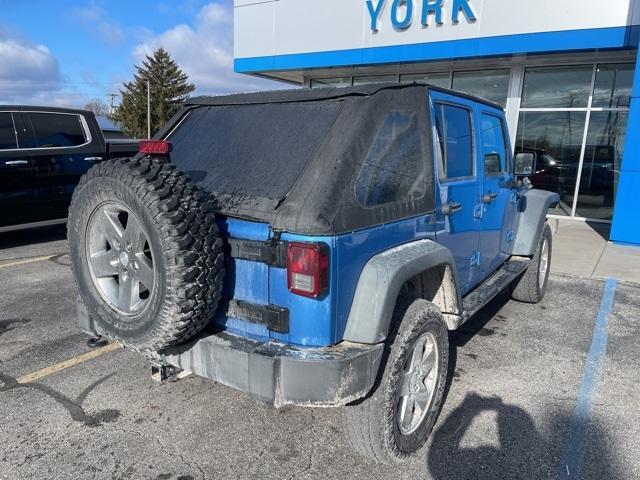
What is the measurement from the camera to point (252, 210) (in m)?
2.45

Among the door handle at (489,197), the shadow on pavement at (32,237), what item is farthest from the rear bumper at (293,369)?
the shadow on pavement at (32,237)

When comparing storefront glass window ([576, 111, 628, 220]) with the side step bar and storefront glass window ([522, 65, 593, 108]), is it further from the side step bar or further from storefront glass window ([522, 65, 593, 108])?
the side step bar

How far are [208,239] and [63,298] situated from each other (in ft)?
12.0

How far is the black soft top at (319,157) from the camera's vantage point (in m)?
2.38

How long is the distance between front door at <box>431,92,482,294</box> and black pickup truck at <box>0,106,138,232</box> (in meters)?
6.05

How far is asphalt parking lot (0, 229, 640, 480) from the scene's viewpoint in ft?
8.77

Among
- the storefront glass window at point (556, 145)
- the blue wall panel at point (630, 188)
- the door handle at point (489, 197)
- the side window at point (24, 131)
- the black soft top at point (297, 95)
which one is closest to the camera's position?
the black soft top at point (297, 95)

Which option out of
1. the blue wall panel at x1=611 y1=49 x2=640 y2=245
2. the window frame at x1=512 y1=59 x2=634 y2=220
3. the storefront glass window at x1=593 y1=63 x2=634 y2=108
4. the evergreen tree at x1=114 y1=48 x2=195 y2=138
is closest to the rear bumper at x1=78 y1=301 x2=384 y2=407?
the blue wall panel at x1=611 y1=49 x2=640 y2=245

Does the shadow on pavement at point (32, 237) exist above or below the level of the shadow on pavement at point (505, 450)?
below

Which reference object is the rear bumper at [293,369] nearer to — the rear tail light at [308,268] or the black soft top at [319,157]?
the rear tail light at [308,268]

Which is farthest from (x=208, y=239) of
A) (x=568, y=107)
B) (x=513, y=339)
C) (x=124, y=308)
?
(x=568, y=107)

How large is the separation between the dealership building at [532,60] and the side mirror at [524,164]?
17.4ft

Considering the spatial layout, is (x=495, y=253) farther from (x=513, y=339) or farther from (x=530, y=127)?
(x=530, y=127)

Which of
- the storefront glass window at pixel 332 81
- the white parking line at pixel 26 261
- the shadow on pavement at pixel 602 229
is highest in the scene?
the storefront glass window at pixel 332 81
